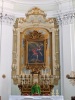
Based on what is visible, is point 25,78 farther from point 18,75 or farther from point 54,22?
point 54,22

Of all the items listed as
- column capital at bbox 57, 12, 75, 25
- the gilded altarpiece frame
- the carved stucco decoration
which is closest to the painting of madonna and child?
the gilded altarpiece frame

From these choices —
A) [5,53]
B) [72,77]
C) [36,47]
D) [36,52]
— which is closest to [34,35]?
[36,47]

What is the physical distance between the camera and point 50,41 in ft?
40.8

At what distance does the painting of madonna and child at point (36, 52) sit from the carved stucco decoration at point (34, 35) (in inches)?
9.0

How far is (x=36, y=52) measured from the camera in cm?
1229

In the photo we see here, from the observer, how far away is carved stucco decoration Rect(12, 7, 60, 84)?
12.1 m

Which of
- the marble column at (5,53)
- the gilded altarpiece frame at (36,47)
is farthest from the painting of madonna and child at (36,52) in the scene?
the marble column at (5,53)

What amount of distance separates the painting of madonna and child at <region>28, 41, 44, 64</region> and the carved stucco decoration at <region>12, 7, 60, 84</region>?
228 mm

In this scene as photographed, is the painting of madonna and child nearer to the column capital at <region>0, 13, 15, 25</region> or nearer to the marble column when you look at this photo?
the marble column

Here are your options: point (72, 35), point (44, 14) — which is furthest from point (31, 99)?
point (44, 14)

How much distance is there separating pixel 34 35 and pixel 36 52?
2.59 feet

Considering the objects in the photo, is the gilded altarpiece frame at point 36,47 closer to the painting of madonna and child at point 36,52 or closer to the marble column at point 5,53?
the painting of madonna and child at point 36,52

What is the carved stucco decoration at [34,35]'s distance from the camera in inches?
477

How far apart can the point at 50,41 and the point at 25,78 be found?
2047 mm
